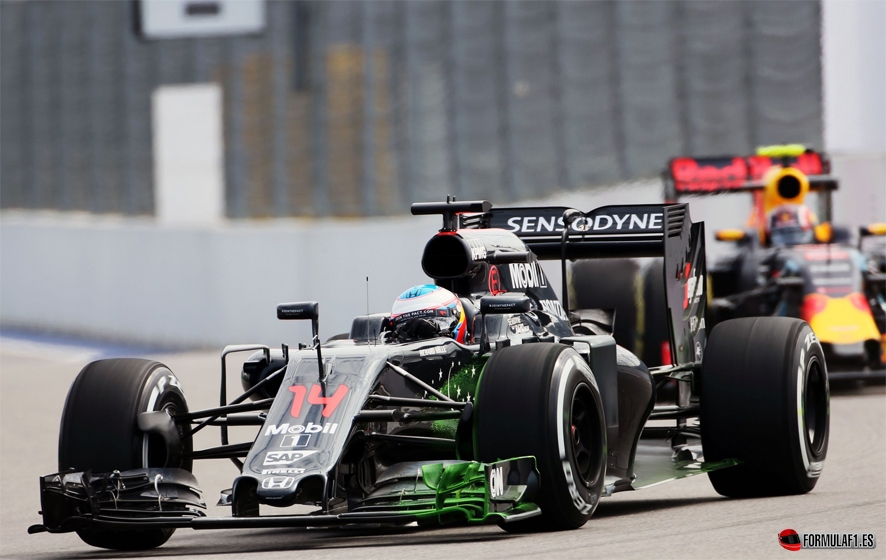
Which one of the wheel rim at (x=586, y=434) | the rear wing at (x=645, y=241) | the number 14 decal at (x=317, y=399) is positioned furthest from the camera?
the rear wing at (x=645, y=241)

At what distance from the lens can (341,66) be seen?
911 inches

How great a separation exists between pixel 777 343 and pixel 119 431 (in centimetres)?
395

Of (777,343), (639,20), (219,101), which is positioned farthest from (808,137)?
(777,343)

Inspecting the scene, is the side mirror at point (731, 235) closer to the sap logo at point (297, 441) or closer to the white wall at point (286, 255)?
the white wall at point (286, 255)

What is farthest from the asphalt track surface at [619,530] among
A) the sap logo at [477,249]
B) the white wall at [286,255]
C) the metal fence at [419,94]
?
the metal fence at [419,94]

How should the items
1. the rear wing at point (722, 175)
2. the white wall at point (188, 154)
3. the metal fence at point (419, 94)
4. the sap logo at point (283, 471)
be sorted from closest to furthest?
the sap logo at point (283, 471)
the rear wing at point (722, 175)
the metal fence at point (419, 94)
the white wall at point (188, 154)

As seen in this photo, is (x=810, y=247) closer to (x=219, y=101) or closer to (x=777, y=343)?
(x=777, y=343)

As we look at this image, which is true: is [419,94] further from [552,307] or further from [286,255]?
[552,307]

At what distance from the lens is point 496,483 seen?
23.8 ft

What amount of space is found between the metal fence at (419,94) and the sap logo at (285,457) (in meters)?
14.3

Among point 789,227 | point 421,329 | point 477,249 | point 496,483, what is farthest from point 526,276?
point 789,227

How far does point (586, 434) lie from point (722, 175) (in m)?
8.71

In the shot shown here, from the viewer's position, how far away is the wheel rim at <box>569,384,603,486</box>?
26.1ft

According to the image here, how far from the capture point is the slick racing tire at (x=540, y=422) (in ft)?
24.3
